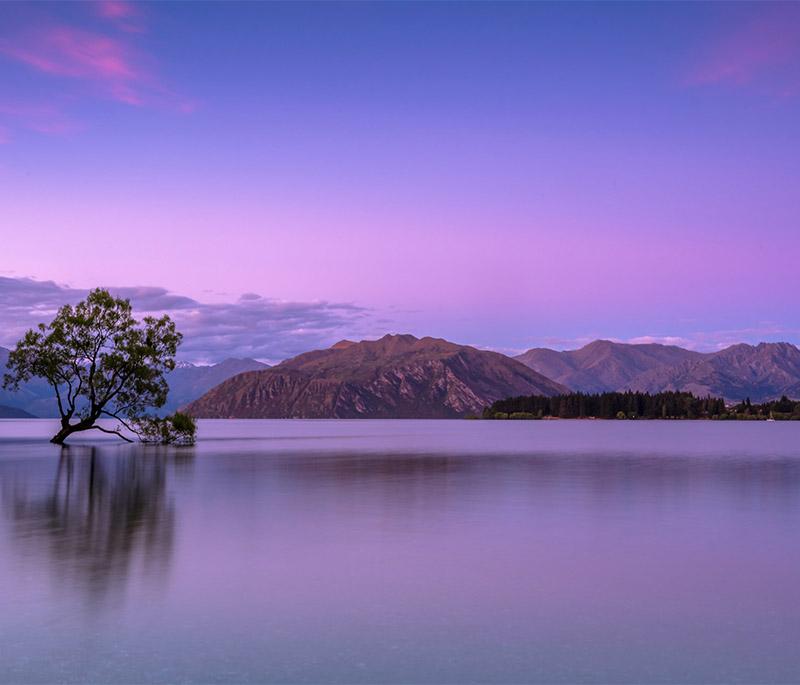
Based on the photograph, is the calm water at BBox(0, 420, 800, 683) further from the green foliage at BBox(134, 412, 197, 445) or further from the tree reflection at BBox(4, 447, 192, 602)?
the green foliage at BBox(134, 412, 197, 445)

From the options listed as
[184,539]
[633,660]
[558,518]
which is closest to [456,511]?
[558,518]

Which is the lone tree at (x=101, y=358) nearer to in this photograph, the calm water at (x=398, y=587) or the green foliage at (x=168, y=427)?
the green foliage at (x=168, y=427)

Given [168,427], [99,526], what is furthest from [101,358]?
[99,526]

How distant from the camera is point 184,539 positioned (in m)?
29.3

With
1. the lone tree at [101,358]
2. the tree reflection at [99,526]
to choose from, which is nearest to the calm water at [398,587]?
the tree reflection at [99,526]

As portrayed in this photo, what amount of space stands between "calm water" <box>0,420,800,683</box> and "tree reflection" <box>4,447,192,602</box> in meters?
0.16

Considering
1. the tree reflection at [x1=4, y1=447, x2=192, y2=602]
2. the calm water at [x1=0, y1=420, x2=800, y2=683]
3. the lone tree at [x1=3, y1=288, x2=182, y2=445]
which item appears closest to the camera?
the calm water at [x1=0, y1=420, x2=800, y2=683]

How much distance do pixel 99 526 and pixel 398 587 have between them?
17000 millimetres

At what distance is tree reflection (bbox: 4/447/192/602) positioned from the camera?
23297mm

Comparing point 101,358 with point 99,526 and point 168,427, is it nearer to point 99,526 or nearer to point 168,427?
point 168,427

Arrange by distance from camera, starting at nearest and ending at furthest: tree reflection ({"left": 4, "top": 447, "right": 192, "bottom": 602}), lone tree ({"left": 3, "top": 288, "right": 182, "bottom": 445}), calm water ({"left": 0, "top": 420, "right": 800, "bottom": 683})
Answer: calm water ({"left": 0, "top": 420, "right": 800, "bottom": 683})
tree reflection ({"left": 4, "top": 447, "right": 192, "bottom": 602})
lone tree ({"left": 3, "top": 288, "right": 182, "bottom": 445})

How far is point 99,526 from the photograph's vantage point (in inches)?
1303

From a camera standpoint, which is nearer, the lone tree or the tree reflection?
the tree reflection

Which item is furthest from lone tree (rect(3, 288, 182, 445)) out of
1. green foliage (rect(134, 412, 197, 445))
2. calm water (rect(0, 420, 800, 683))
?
calm water (rect(0, 420, 800, 683))
